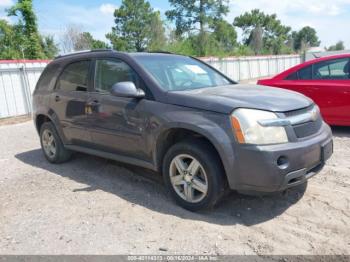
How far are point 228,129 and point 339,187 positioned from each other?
73.0 inches

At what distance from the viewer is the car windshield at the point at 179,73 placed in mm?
4234

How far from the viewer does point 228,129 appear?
3328mm

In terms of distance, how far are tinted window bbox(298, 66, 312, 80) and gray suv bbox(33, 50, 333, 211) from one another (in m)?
2.61

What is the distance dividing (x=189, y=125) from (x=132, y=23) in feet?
169

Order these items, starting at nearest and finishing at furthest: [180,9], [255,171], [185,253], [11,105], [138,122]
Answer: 1. [185,253]
2. [255,171]
3. [138,122]
4. [11,105]
5. [180,9]

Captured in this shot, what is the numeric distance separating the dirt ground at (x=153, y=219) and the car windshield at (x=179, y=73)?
1.37 m

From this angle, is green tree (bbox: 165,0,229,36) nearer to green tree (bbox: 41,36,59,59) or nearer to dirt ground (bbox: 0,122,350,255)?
green tree (bbox: 41,36,59,59)

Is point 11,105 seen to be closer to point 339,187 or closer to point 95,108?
point 95,108

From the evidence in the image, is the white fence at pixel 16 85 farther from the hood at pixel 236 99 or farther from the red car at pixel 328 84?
the hood at pixel 236 99

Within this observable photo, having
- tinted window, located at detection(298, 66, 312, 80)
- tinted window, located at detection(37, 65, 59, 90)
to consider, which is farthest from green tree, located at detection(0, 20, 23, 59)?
tinted window, located at detection(298, 66, 312, 80)

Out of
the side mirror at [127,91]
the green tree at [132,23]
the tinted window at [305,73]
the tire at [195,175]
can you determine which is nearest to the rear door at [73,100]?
the side mirror at [127,91]

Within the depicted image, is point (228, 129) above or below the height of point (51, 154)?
above

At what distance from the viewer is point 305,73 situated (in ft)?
22.6

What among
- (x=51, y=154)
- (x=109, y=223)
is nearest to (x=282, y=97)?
(x=109, y=223)
